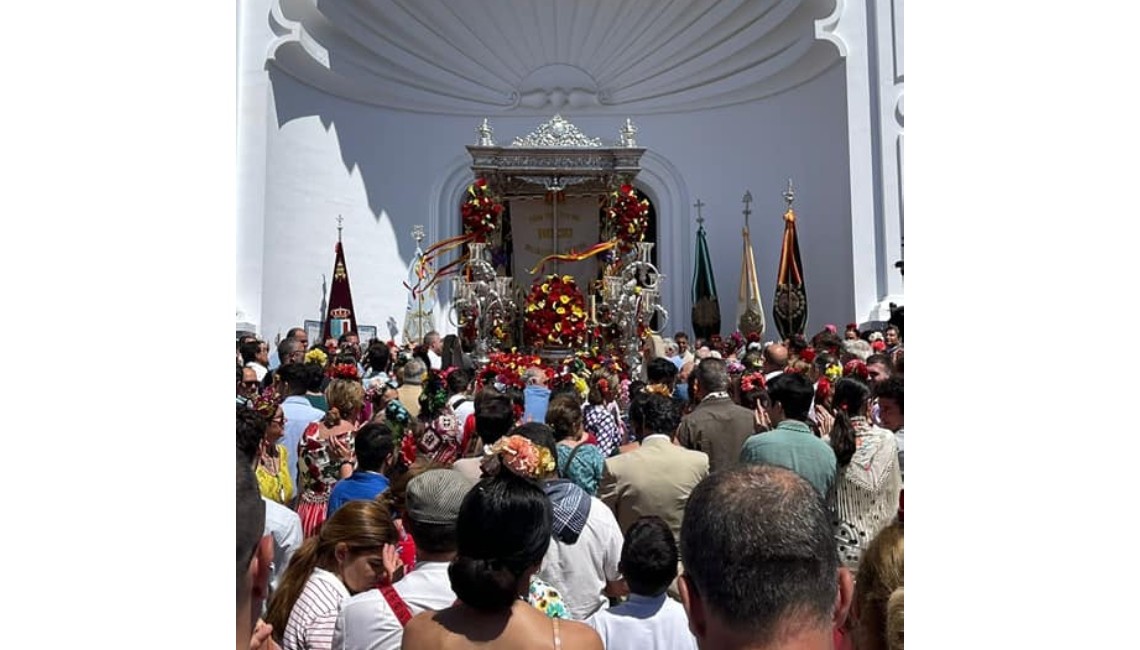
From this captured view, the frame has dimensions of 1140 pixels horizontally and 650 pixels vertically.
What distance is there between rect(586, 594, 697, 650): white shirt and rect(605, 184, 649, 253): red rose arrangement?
9433 millimetres

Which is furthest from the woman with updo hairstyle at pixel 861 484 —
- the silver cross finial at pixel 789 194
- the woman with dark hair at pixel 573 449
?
the silver cross finial at pixel 789 194

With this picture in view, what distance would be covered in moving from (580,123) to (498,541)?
1296 cm

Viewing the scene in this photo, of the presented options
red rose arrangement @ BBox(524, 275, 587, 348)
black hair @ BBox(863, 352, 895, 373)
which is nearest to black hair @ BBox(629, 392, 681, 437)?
black hair @ BBox(863, 352, 895, 373)

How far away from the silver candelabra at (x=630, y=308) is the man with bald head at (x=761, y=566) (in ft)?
29.9

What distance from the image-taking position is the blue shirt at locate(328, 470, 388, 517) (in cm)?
351

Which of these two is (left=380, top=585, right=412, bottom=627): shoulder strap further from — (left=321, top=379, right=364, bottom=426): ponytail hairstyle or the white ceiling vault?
the white ceiling vault

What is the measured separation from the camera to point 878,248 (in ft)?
40.1

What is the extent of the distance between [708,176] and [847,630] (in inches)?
493

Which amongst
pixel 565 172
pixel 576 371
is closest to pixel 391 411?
pixel 576 371

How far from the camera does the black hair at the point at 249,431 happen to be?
3363 millimetres

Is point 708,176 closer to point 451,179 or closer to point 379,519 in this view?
point 451,179

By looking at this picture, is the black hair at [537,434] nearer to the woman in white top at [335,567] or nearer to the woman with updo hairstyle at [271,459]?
the woman in white top at [335,567]

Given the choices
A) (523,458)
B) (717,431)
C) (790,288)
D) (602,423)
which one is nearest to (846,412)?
(717,431)

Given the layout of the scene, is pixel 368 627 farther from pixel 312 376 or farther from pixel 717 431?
pixel 312 376
